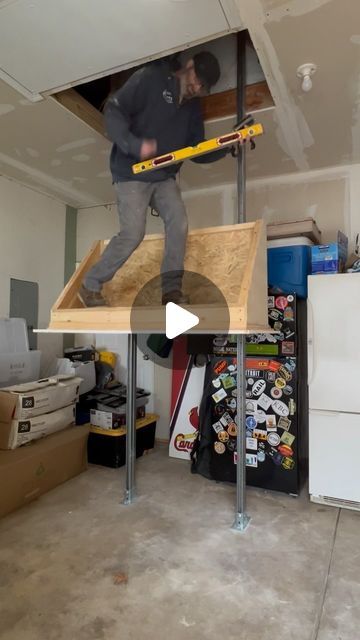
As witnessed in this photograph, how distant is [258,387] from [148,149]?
1854 millimetres

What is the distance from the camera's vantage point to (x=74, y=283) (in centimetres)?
250

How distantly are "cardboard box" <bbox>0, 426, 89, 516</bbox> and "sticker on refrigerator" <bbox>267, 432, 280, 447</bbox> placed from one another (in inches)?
58.6

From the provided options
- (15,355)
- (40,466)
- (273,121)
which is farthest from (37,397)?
(273,121)

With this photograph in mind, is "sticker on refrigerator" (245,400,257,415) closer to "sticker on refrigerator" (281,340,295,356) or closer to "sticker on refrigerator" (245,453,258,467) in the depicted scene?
"sticker on refrigerator" (245,453,258,467)

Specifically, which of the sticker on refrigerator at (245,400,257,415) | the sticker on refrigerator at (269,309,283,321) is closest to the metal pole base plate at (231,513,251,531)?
the sticker on refrigerator at (245,400,257,415)

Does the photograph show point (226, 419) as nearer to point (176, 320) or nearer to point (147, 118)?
point (176, 320)

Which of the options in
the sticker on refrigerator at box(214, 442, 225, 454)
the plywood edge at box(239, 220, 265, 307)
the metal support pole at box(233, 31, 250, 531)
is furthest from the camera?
the sticker on refrigerator at box(214, 442, 225, 454)

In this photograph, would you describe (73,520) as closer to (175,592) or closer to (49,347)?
(175,592)

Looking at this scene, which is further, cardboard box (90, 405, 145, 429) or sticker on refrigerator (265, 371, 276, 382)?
cardboard box (90, 405, 145, 429)

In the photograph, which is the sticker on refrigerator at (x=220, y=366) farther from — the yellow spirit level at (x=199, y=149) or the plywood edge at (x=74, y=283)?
the yellow spirit level at (x=199, y=149)

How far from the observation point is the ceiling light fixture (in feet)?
6.88

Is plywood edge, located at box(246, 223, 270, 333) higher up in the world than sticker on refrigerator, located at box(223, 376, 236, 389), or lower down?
higher up

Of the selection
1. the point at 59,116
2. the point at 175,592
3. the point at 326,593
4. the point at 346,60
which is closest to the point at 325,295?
the point at 346,60

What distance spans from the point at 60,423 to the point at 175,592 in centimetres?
165
